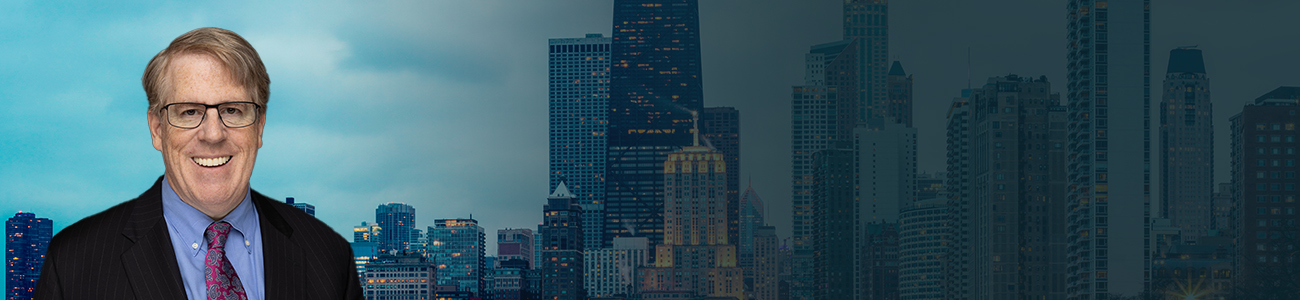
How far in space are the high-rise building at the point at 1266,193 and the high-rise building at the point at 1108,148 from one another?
8.85 m

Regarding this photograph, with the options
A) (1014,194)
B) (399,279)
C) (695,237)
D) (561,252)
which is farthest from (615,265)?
(1014,194)

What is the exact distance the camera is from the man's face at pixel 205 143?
181cm

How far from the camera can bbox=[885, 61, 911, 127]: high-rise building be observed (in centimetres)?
17550

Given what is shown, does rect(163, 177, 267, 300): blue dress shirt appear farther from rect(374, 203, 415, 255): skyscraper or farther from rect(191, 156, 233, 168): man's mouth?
rect(374, 203, 415, 255): skyscraper

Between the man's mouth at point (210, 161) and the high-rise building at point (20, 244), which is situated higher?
the man's mouth at point (210, 161)

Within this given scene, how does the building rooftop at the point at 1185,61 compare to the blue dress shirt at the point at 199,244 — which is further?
the building rooftop at the point at 1185,61

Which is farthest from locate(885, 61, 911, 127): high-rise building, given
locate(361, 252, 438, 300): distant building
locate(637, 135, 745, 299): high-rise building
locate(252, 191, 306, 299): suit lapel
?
locate(252, 191, 306, 299): suit lapel

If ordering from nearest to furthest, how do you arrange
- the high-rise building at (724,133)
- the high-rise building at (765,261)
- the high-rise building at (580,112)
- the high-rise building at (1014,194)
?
1. the high-rise building at (1014,194)
2. the high-rise building at (765,261)
3. the high-rise building at (724,133)
4. the high-rise building at (580,112)

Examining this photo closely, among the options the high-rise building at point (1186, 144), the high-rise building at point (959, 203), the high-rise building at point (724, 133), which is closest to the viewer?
the high-rise building at point (959, 203)

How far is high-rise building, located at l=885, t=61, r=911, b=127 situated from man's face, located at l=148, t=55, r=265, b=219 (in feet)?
573

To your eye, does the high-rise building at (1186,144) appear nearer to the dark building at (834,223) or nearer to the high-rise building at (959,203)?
the high-rise building at (959,203)

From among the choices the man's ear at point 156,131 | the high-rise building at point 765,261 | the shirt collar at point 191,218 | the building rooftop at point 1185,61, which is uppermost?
the building rooftop at point 1185,61

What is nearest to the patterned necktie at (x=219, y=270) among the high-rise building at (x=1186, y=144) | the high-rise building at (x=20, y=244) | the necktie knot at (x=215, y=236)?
the necktie knot at (x=215, y=236)

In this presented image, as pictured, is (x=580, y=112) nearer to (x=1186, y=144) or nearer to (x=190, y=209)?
(x=1186, y=144)
